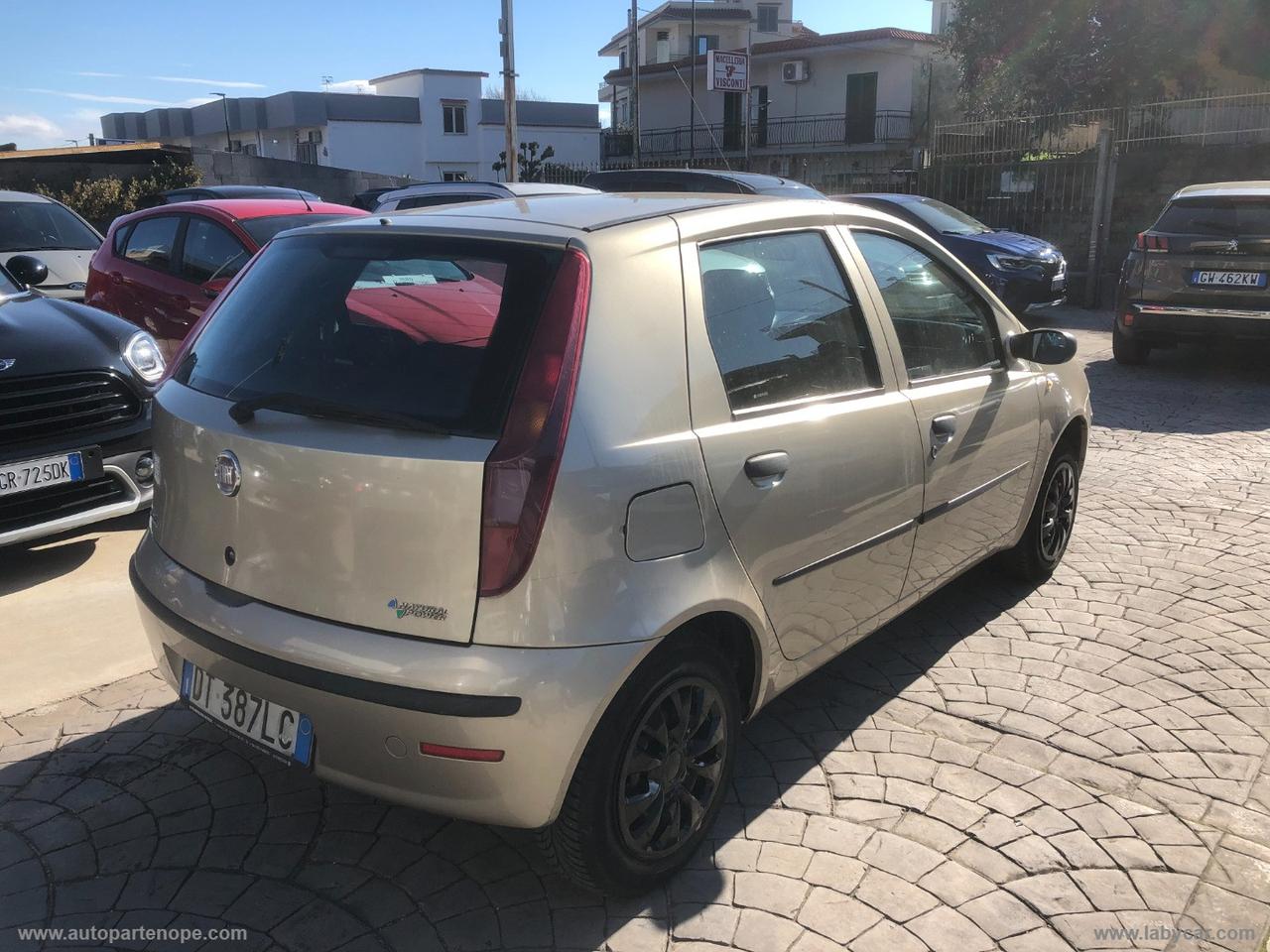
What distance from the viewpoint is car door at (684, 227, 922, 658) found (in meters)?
2.70

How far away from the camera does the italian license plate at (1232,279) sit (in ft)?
30.4

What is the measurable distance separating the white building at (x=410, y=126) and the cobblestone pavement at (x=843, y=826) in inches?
2074

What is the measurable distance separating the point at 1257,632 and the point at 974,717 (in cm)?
156

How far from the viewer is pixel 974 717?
11.8 feet

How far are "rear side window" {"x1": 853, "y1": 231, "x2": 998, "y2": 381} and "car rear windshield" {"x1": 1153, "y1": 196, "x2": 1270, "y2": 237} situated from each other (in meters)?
6.83

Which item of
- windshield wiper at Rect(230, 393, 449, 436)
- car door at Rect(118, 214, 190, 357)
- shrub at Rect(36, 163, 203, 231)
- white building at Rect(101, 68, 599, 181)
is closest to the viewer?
windshield wiper at Rect(230, 393, 449, 436)

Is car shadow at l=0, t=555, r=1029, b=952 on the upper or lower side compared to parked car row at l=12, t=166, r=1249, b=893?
lower

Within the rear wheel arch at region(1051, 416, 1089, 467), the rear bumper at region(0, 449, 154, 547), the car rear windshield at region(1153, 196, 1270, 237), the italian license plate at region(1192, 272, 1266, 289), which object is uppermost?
the car rear windshield at region(1153, 196, 1270, 237)

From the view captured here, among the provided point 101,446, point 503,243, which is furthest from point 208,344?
point 101,446

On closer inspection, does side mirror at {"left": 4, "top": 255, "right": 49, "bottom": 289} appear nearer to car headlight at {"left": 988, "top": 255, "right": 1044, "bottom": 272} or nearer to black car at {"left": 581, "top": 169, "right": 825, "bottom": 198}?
black car at {"left": 581, "top": 169, "right": 825, "bottom": 198}

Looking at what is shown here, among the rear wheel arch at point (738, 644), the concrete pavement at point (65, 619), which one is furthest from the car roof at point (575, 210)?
the concrete pavement at point (65, 619)

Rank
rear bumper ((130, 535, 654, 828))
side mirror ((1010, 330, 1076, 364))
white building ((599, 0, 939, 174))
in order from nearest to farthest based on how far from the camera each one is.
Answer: rear bumper ((130, 535, 654, 828)) → side mirror ((1010, 330, 1076, 364)) → white building ((599, 0, 939, 174))

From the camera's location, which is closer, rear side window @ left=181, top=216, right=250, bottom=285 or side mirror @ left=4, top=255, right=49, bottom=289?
side mirror @ left=4, top=255, right=49, bottom=289

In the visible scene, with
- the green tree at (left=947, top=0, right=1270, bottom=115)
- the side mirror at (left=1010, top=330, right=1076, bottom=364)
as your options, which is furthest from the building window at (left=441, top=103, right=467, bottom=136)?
the side mirror at (left=1010, top=330, right=1076, bottom=364)
